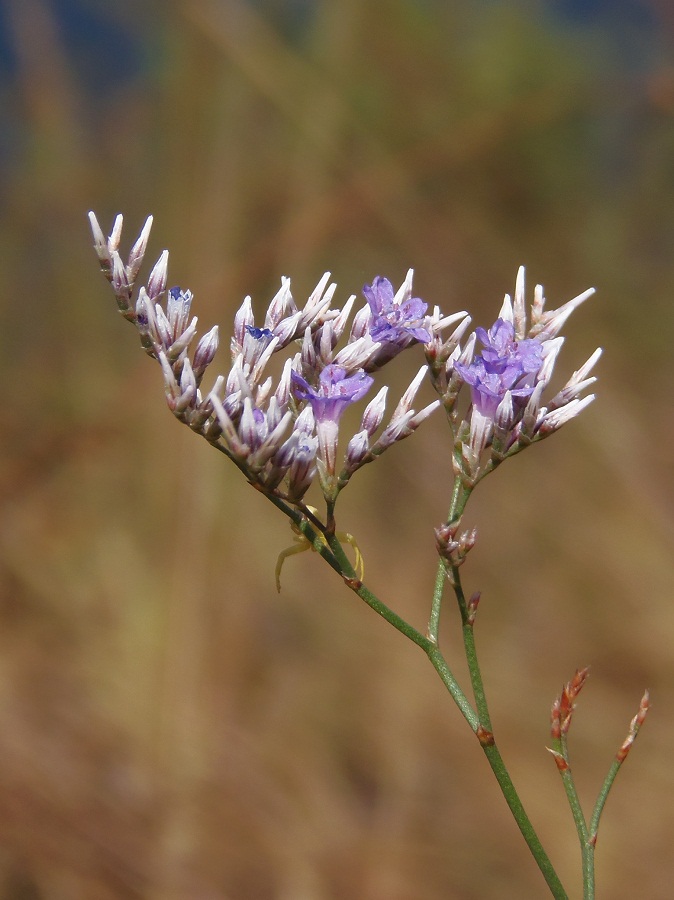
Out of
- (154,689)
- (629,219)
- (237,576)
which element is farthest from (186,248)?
(629,219)

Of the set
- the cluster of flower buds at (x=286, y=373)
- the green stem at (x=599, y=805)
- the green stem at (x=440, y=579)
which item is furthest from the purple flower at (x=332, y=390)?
the green stem at (x=599, y=805)

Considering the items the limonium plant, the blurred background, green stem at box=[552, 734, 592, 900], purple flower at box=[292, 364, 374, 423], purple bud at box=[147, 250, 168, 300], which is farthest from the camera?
the blurred background

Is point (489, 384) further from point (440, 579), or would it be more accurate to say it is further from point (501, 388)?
point (440, 579)

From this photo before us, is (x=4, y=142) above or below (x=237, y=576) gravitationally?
above

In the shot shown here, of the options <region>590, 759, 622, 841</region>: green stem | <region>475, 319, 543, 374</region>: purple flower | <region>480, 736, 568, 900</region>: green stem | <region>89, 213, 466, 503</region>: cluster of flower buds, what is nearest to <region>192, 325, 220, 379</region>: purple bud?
<region>89, 213, 466, 503</region>: cluster of flower buds

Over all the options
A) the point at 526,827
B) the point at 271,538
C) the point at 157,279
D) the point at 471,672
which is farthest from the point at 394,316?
the point at 271,538

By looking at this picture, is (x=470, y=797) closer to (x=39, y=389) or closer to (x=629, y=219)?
(x=39, y=389)

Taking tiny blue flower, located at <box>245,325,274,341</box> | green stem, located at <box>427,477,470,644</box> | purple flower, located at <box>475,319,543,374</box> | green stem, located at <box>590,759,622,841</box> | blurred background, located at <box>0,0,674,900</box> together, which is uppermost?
blurred background, located at <box>0,0,674,900</box>

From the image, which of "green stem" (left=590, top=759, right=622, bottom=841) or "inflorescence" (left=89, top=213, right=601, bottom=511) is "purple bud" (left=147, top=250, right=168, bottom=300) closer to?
"inflorescence" (left=89, top=213, right=601, bottom=511)
